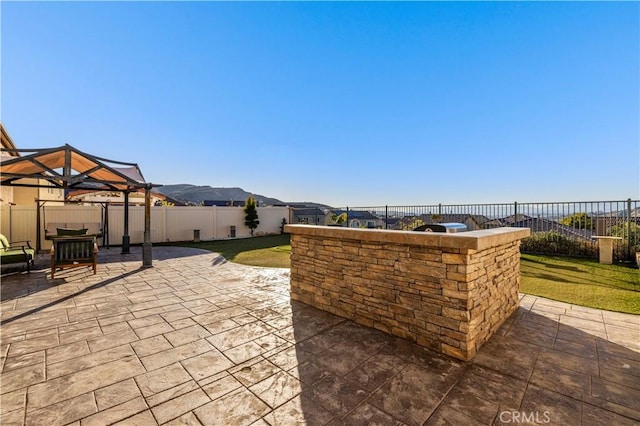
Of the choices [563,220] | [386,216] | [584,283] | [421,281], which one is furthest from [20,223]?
[563,220]

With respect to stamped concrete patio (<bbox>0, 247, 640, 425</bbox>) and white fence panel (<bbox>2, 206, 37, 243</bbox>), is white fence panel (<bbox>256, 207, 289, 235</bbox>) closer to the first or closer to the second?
white fence panel (<bbox>2, 206, 37, 243</bbox>)

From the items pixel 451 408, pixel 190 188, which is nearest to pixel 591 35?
pixel 451 408

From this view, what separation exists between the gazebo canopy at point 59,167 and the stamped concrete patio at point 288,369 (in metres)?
2.85

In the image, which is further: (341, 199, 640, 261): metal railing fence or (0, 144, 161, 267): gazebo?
(341, 199, 640, 261): metal railing fence

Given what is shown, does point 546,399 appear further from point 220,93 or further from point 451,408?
point 220,93

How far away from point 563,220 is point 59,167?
14.4 meters

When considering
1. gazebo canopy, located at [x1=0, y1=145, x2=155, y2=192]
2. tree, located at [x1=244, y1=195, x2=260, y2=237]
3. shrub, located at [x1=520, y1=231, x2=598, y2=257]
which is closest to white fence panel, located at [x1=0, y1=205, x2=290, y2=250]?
tree, located at [x1=244, y1=195, x2=260, y2=237]

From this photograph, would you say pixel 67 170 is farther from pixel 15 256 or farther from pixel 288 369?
pixel 288 369

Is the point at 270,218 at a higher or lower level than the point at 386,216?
lower

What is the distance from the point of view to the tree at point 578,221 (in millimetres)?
7555

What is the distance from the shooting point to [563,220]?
25.4ft

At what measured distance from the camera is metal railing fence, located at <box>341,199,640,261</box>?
6605 mm

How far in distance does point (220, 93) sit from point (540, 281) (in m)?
10.5

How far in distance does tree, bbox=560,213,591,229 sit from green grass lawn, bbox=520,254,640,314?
1346 millimetres
